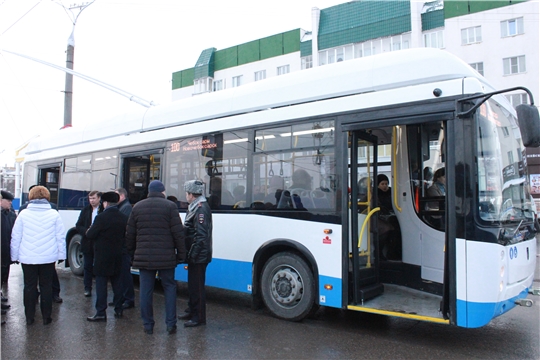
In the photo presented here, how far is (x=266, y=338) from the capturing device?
5289 millimetres

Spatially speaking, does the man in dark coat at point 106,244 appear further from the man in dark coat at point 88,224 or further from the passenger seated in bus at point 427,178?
the passenger seated in bus at point 427,178

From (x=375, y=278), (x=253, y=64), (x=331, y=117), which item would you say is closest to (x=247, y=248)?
(x=375, y=278)

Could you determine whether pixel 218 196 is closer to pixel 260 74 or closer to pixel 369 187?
pixel 369 187

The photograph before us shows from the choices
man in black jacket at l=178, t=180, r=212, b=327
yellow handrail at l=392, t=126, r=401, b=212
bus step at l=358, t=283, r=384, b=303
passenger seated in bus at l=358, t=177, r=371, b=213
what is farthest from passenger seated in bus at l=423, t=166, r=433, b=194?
man in black jacket at l=178, t=180, r=212, b=327

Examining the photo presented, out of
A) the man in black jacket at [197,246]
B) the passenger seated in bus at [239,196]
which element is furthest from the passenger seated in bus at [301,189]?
the man in black jacket at [197,246]

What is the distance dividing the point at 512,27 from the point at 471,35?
2501 mm

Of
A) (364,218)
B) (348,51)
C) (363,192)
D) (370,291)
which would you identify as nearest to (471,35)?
(348,51)

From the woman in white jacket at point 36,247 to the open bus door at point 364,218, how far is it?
396cm

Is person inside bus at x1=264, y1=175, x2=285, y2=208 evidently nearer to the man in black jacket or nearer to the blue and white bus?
the blue and white bus

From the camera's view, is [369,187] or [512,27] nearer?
[369,187]

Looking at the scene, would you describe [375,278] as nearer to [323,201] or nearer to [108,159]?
[323,201]

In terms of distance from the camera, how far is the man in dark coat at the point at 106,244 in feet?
19.5

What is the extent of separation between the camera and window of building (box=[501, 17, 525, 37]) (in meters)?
29.5

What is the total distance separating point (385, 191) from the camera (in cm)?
661
